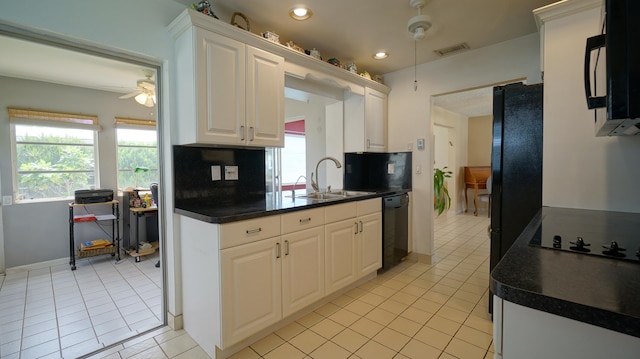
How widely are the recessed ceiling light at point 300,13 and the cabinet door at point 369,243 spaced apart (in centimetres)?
181

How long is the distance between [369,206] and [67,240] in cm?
392

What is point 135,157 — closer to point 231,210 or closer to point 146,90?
point 146,90

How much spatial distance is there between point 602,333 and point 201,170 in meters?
2.26

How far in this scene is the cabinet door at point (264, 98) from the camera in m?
2.12

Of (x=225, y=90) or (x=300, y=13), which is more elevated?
(x=300, y=13)

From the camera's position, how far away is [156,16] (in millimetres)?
1961

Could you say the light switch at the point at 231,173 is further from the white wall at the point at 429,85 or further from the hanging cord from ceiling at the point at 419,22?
the white wall at the point at 429,85

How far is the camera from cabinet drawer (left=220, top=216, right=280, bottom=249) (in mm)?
1676

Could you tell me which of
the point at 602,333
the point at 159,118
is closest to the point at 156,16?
the point at 159,118

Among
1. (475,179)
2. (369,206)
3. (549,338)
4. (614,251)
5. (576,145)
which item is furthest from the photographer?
(475,179)

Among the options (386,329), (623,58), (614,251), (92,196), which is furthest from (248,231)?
(92,196)

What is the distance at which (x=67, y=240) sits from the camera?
3.68m

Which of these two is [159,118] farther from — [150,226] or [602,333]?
[150,226]

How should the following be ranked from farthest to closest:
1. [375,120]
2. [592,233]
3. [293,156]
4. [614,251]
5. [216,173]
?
[293,156] < [375,120] < [216,173] < [592,233] < [614,251]
